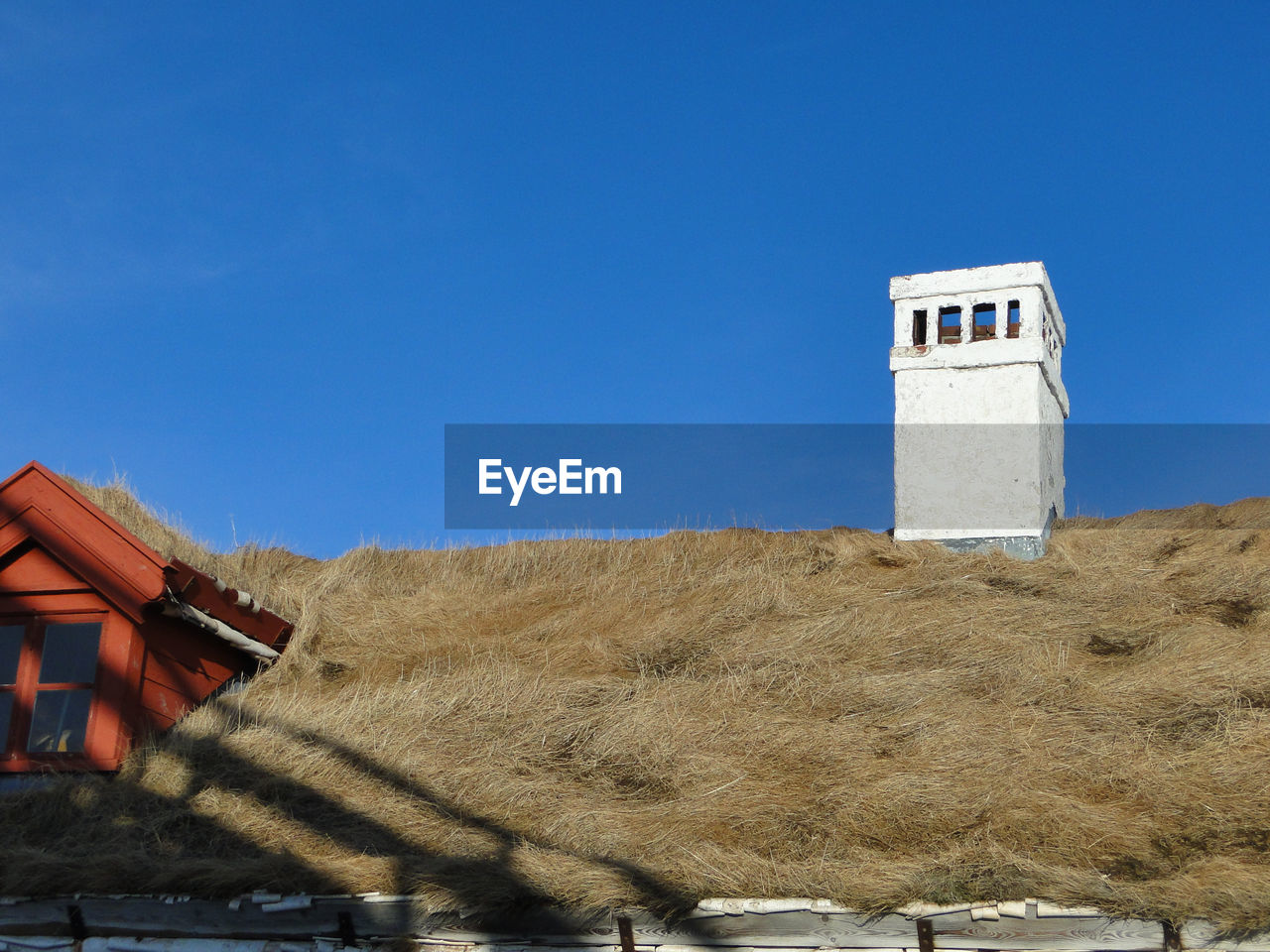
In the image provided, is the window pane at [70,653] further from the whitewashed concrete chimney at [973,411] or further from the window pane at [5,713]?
the whitewashed concrete chimney at [973,411]

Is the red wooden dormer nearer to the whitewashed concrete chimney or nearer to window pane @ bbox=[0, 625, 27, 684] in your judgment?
window pane @ bbox=[0, 625, 27, 684]

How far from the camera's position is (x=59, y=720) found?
891 cm

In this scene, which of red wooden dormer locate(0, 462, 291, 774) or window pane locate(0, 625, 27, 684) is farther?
window pane locate(0, 625, 27, 684)

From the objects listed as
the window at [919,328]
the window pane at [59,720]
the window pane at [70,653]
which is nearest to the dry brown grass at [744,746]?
the window pane at [59,720]

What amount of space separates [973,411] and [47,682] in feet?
31.6

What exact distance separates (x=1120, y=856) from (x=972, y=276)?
813cm

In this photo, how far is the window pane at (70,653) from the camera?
9.03m

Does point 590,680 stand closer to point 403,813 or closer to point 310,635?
point 403,813

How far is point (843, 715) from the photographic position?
8.74 m

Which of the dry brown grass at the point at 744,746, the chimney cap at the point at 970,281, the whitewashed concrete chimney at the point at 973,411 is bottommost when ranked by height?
the dry brown grass at the point at 744,746

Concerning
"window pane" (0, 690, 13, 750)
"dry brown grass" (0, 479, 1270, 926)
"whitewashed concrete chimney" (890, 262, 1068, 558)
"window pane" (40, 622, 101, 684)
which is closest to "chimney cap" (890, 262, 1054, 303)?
"whitewashed concrete chimney" (890, 262, 1068, 558)

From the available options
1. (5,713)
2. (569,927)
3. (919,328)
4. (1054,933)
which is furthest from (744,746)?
(919,328)

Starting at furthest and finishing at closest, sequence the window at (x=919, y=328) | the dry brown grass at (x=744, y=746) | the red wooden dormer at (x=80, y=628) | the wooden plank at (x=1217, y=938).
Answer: the window at (x=919, y=328) < the red wooden dormer at (x=80, y=628) < the dry brown grass at (x=744, y=746) < the wooden plank at (x=1217, y=938)

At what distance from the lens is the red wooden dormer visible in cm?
880
